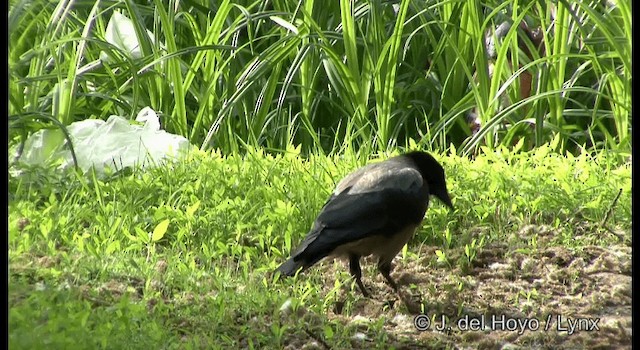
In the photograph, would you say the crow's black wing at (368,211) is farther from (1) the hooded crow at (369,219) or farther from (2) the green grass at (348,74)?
(2) the green grass at (348,74)

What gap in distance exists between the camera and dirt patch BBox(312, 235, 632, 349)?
1.82 metres

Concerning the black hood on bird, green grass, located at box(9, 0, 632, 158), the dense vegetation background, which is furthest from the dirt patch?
green grass, located at box(9, 0, 632, 158)

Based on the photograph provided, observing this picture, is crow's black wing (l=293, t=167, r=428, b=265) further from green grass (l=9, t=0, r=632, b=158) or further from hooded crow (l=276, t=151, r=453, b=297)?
green grass (l=9, t=0, r=632, b=158)

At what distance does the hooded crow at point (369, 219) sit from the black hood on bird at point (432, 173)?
0.08 feet

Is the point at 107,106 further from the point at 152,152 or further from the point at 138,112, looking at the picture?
the point at 152,152

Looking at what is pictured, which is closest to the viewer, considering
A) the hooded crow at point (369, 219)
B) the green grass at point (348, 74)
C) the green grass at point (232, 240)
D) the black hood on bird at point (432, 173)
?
the green grass at point (232, 240)

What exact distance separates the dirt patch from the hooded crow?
0.06 meters

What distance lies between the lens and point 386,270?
2055 mm

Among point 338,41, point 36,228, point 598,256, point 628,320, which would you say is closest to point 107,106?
point 338,41

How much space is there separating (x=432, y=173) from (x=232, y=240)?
15.1 inches

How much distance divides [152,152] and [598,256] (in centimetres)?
102

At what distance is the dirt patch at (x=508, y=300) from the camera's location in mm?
1818

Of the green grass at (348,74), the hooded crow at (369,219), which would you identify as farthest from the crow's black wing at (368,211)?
the green grass at (348,74)

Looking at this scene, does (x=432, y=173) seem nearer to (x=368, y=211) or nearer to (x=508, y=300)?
(x=368, y=211)
